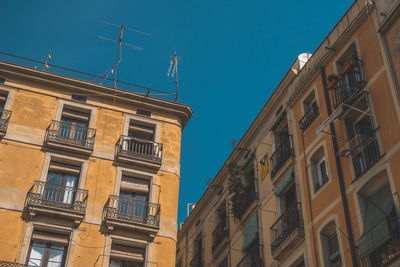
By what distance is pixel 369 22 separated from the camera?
2416cm

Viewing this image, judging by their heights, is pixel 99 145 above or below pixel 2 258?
above

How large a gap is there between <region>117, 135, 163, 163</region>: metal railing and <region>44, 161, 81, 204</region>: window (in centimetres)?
263

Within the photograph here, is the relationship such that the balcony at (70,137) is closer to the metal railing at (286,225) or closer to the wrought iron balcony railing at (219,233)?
the wrought iron balcony railing at (219,233)

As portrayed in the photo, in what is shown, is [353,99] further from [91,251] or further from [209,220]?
[209,220]

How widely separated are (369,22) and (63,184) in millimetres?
16122

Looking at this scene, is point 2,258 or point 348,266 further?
point 2,258

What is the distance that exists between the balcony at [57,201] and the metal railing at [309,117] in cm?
1092

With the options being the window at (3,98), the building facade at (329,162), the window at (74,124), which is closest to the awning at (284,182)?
the building facade at (329,162)

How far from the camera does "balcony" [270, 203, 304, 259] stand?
25.2 metres

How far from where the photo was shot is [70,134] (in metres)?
30.6

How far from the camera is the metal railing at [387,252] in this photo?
18.7 meters

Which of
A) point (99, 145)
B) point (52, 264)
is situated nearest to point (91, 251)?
point (52, 264)

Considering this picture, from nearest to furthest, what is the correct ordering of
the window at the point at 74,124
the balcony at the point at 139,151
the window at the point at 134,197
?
the window at the point at 134,197
the balcony at the point at 139,151
the window at the point at 74,124

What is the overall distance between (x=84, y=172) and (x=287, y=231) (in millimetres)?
10431
